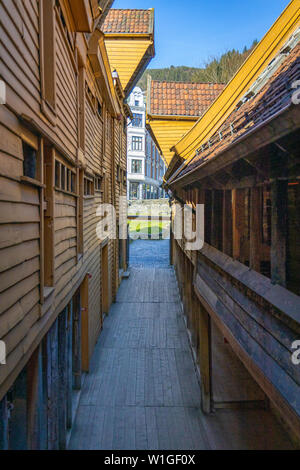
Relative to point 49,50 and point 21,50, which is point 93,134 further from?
point 21,50

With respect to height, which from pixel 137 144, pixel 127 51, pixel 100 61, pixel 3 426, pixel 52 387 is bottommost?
pixel 52 387

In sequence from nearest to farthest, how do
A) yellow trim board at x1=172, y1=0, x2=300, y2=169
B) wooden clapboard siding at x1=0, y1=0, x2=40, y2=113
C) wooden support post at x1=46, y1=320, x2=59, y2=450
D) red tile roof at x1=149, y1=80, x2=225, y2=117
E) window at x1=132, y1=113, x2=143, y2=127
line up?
wooden clapboard siding at x1=0, y1=0, x2=40, y2=113 < wooden support post at x1=46, y1=320, x2=59, y2=450 < yellow trim board at x1=172, y1=0, x2=300, y2=169 < red tile roof at x1=149, y1=80, x2=225, y2=117 < window at x1=132, y1=113, x2=143, y2=127

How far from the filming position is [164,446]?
525 cm

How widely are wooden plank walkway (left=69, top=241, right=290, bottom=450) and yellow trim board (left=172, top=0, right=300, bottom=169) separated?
469cm

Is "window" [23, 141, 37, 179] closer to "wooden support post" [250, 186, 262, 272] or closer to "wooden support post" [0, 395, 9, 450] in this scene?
"wooden support post" [0, 395, 9, 450]

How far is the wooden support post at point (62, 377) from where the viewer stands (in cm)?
490

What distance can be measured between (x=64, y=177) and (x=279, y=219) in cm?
317

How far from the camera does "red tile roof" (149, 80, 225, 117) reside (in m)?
12.3

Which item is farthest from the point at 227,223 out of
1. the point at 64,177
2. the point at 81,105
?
the point at 81,105

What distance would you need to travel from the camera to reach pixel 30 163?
3.44 meters

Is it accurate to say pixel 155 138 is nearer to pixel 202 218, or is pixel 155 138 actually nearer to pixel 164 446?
pixel 202 218

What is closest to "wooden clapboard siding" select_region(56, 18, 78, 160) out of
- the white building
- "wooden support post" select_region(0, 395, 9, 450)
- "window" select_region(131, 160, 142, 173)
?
"wooden support post" select_region(0, 395, 9, 450)

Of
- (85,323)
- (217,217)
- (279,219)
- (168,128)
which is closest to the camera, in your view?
(279,219)

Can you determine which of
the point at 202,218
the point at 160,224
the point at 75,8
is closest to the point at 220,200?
the point at 202,218
